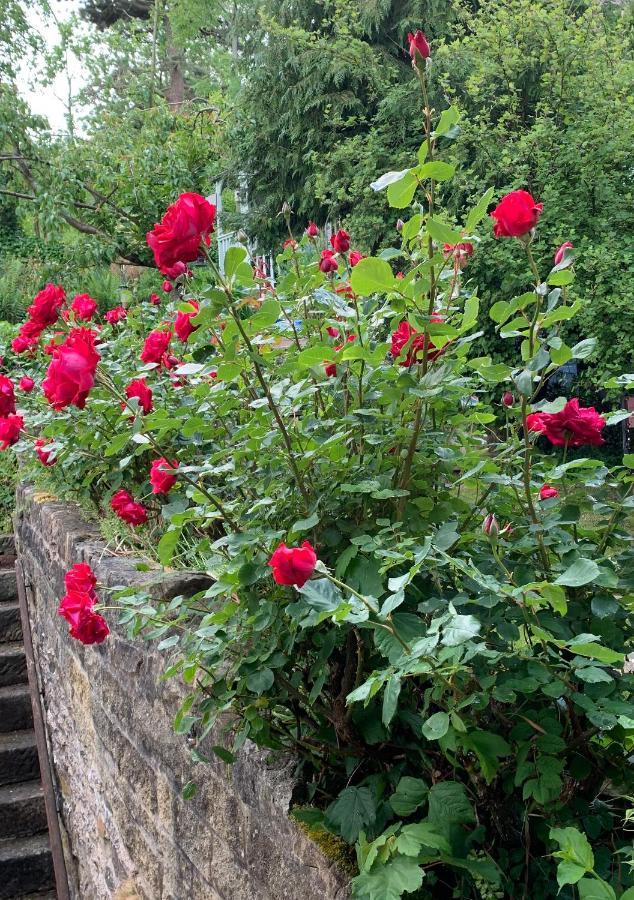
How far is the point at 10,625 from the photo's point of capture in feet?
18.9

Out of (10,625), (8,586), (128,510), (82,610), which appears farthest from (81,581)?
(8,586)

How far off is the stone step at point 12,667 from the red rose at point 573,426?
4976 mm

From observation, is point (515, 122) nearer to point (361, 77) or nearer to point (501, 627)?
point (361, 77)

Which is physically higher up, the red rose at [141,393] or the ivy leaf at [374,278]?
the ivy leaf at [374,278]

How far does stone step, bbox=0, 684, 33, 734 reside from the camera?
531 cm

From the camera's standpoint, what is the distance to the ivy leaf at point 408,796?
1.18 m

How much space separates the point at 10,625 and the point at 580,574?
5450 millimetres

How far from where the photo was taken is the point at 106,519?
3.36 meters

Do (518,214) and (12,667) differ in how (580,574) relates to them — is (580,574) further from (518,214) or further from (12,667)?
(12,667)

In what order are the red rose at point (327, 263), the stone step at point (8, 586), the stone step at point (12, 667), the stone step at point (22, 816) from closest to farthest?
the red rose at point (327, 263)
the stone step at point (22, 816)
the stone step at point (12, 667)
the stone step at point (8, 586)

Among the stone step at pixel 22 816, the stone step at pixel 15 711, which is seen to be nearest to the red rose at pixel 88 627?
the stone step at pixel 22 816

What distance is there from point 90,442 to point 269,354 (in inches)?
60.0

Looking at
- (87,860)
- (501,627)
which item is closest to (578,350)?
(501,627)

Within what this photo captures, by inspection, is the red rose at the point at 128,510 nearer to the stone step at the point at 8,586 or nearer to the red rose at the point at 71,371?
the red rose at the point at 71,371
